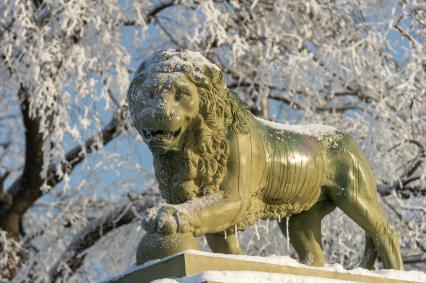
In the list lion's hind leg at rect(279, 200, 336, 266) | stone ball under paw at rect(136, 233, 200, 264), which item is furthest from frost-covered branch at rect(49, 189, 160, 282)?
stone ball under paw at rect(136, 233, 200, 264)

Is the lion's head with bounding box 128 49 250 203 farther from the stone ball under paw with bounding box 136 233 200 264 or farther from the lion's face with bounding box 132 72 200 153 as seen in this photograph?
the stone ball under paw with bounding box 136 233 200 264

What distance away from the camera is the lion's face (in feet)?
11.4

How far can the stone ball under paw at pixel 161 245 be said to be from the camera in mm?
3344

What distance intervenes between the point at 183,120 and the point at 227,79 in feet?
19.4

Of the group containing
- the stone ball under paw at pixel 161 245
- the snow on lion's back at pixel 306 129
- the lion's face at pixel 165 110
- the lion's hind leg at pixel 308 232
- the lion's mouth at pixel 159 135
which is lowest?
the lion's hind leg at pixel 308 232

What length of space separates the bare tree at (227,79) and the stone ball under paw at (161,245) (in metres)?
4.79

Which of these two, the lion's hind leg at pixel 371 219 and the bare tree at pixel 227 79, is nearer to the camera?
the lion's hind leg at pixel 371 219

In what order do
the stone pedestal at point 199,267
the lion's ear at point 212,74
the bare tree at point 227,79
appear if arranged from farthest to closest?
the bare tree at point 227,79
the lion's ear at point 212,74
the stone pedestal at point 199,267

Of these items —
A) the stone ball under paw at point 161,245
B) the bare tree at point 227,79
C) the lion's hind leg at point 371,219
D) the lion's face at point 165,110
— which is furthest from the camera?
the bare tree at point 227,79

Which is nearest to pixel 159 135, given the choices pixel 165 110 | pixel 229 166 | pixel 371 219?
pixel 165 110

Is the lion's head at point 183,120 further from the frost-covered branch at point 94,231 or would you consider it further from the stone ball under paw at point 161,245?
the frost-covered branch at point 94,231

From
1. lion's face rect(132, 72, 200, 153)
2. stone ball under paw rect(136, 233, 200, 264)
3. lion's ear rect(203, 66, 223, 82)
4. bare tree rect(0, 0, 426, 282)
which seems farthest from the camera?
bare tree rect(0, 0, 426, 282)

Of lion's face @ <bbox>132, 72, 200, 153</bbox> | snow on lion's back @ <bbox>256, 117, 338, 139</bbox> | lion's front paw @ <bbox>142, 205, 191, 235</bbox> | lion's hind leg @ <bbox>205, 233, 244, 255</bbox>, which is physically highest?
lion's face @ <bbox>132, 72, 200, 153</bbox>

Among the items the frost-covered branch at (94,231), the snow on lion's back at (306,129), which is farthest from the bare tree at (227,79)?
the snow on lion's back at (306,129)
